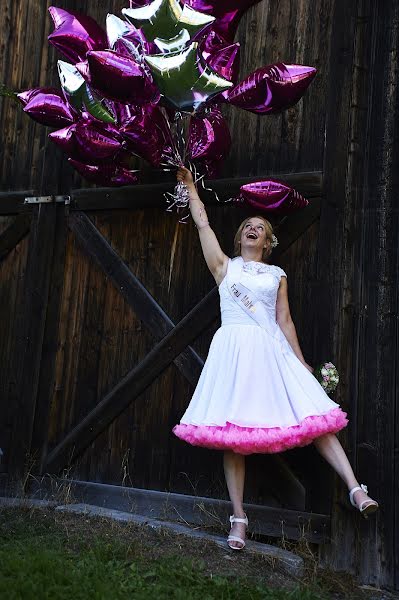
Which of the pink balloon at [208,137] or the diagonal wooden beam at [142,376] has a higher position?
the pink balloon at [208,137]

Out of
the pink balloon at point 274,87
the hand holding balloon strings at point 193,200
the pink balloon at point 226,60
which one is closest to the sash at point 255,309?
the hand holding balloon strings at point 193,200

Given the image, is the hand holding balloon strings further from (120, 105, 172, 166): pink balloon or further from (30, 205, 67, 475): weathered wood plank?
(30, 205, 67, 475): weathered wood plank

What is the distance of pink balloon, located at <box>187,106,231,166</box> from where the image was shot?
4.34 m

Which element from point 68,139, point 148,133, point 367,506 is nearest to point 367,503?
point 367,506

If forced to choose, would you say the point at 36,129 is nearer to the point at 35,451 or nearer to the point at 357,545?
the point at 35,451

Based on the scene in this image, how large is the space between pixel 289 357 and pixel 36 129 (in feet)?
9.73

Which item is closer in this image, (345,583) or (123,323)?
(345,583)

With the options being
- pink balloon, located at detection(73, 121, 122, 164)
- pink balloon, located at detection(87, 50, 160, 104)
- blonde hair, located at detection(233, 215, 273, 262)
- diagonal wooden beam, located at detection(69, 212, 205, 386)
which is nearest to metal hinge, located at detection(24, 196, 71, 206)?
diagonal wooden beam, located at detection(69, 212, 205, 386)

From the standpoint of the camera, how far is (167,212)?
5102 mm

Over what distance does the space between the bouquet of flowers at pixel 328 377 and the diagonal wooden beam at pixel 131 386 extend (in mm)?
877

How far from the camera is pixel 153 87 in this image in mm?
4016

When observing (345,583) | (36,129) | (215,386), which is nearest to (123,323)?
(215,386)

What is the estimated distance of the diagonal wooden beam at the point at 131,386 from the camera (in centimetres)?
482

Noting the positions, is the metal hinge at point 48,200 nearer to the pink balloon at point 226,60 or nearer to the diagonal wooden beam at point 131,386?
the diagonal wooden beam at point 131,386
